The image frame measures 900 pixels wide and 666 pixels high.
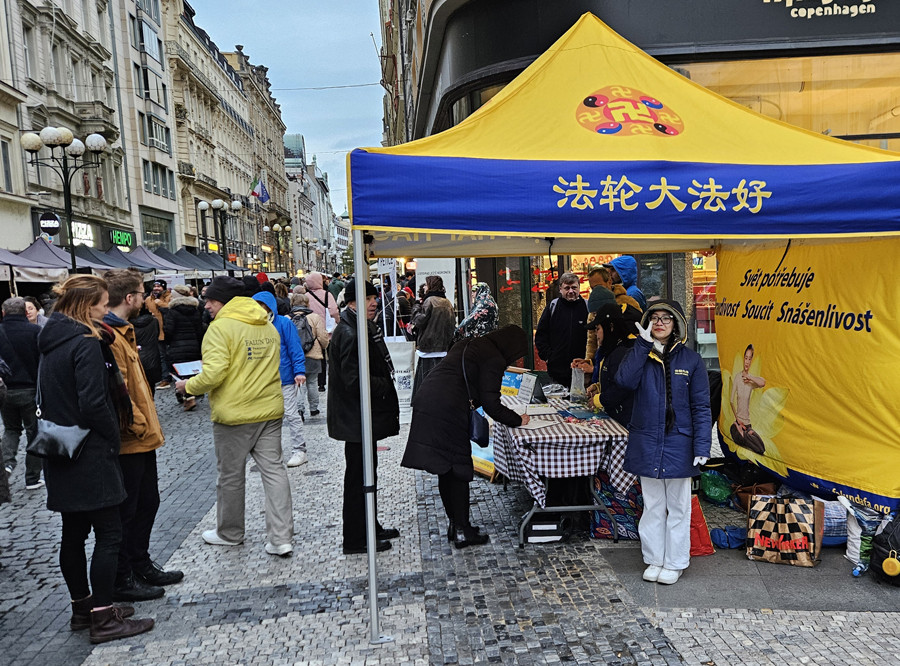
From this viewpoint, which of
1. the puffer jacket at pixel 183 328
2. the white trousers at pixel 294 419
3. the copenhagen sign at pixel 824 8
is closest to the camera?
the white trousers at pixel 294 419

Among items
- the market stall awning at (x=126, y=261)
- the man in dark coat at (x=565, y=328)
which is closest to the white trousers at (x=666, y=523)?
the man in dark coat at (x=565, y=328)

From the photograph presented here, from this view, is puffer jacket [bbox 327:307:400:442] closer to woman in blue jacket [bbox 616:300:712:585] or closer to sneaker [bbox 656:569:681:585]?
woman in blue jacket [bbox 616:300:712:585]

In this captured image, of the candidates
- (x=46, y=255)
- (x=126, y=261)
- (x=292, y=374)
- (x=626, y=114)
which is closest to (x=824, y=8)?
(x=626, y=114)

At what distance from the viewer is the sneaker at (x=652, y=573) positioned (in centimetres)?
423

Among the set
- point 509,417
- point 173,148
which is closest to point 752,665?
point 509,417

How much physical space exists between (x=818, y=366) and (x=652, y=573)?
2044 millimetres

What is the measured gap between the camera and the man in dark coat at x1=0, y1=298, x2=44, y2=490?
21.4 ft

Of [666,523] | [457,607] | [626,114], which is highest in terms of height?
[626,114]

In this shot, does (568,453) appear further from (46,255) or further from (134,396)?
(46,255)

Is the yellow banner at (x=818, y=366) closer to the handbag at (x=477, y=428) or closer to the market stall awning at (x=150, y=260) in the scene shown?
the handbag at (x=477, y=428)

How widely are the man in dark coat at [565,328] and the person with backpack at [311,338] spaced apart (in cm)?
350

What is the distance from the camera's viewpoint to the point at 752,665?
10.8ft

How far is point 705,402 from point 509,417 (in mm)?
1312

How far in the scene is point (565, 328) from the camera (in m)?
7.22
